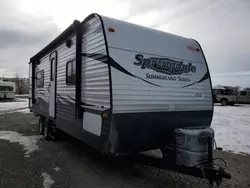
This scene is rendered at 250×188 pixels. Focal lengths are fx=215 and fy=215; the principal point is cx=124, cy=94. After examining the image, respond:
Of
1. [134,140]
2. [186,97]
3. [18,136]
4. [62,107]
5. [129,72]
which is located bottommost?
[18,136]

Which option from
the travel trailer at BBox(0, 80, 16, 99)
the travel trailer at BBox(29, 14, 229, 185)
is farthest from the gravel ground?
the travel trailer at BBox(0, 80, 16, 99)

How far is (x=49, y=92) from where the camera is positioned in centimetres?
705

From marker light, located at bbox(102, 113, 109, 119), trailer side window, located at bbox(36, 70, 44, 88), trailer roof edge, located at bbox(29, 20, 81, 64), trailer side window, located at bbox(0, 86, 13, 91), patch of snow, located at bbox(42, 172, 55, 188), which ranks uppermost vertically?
trailer roof edge, located at bbox(29, 20, 81, 64)

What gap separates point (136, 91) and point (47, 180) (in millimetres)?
2507

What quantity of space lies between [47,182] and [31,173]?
662 mm

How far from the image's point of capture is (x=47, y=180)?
14.0 ft

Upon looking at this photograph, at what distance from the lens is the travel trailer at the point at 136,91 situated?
3678 mm

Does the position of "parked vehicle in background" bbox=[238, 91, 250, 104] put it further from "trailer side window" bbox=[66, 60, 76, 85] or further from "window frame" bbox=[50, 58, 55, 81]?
"trailer side window" bbox=[66, 60, 76, 85]

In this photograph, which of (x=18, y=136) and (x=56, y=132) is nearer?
(x=56, y=132)

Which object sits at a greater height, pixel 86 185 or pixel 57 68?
pixel 57 68

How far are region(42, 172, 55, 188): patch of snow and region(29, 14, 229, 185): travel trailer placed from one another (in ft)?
3.33

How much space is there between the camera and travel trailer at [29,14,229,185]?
12.1ft

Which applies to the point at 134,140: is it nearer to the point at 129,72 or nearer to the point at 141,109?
the point at 141,109

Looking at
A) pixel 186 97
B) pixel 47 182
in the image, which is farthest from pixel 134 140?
pixel 47 182
